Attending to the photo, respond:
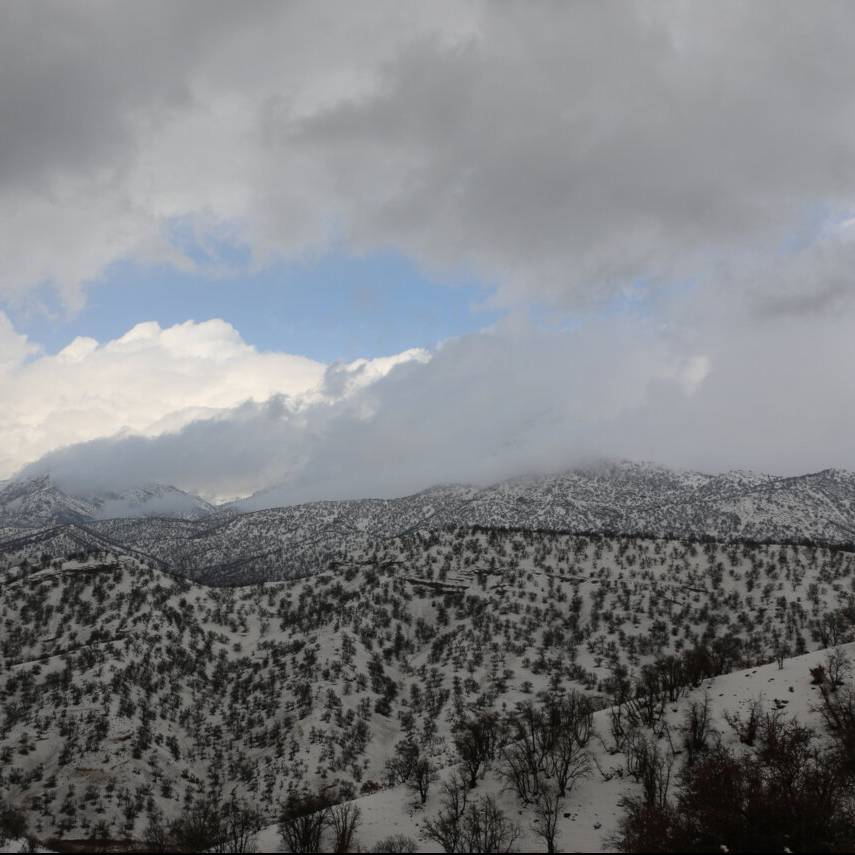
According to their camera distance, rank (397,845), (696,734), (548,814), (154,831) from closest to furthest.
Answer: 1. (397,845)
2. (548,814)
3. (696,734)
4. (154,831)

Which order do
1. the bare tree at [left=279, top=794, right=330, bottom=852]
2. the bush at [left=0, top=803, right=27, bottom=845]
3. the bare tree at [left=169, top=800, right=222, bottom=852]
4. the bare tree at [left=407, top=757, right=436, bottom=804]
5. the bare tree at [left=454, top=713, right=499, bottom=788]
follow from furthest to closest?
the bare tree at [left=454, top=713, right=499, bottom=788] < the bush at [left=0, top=803, right=27, bottom=845] < the bare tree at [left=407, top=757, right=436, bottom=804] < the bare tree at [left=169, top=800, right=222, bottom=852] < the bare tree at [left=279, top=794, right=330, bottom=852]

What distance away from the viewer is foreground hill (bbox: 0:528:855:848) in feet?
313

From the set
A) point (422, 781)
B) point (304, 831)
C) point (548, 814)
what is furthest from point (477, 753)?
point (304, 831)

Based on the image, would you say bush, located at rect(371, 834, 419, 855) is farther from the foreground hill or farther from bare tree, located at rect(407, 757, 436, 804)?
the foreground hill

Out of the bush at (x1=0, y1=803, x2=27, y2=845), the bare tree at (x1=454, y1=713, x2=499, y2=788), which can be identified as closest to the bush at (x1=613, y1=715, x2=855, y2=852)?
the bare tree at (x1=454, y1=713, x2=499, y2=788)

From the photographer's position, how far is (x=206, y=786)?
97.9 m

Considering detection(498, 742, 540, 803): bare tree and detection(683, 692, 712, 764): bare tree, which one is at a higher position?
detection(683, 692, 712, 764): bare tree

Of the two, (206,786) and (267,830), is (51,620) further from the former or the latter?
(267,830)

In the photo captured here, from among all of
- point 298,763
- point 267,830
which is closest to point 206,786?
point 298,763

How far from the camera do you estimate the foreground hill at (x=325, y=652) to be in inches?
3760

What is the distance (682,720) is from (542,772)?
20.6m

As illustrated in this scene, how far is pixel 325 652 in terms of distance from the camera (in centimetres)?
14175

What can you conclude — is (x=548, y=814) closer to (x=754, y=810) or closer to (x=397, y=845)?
(x=397, y=845)

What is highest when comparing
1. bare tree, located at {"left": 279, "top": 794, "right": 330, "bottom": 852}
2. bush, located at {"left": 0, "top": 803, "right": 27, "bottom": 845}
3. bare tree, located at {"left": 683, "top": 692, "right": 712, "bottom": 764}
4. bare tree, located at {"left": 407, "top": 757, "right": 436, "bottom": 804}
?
bare tree, located at {"left": 683, "top": 692, "right": 712, "bottom": 764}
